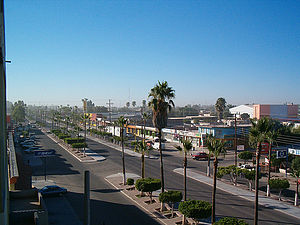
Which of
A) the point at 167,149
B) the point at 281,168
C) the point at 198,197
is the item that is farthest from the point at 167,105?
the point at 167,149

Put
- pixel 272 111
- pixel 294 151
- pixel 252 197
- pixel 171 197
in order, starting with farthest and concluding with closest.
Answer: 1. pixel 272 111
2. pixel 294 151
3. pixel 252 197
4. pixel 171 197

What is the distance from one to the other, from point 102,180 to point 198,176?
12.6m

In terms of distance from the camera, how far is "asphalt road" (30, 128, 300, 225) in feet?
68.9

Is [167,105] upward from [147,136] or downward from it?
upward

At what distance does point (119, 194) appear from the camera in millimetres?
27250

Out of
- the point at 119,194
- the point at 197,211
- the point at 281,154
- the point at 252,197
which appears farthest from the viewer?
the point at 281,154

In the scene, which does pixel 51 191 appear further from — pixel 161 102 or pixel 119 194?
pixel 161 102

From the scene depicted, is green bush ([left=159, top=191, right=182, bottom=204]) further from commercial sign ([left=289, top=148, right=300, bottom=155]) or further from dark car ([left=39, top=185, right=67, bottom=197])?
commercial sign ([left=289, top=148, right=300, bottom=155])

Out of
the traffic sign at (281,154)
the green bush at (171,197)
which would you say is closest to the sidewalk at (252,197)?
the green bush at (171,197)

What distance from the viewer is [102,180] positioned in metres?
33.0

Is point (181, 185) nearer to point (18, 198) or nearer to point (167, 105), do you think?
point (167, 105)

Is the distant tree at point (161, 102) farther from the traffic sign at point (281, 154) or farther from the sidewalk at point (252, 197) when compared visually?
the traffic sign at point (281, 154)

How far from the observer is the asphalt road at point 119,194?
21.0 m

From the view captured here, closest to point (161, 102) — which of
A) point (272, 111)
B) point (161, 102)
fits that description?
point (161, 102)
